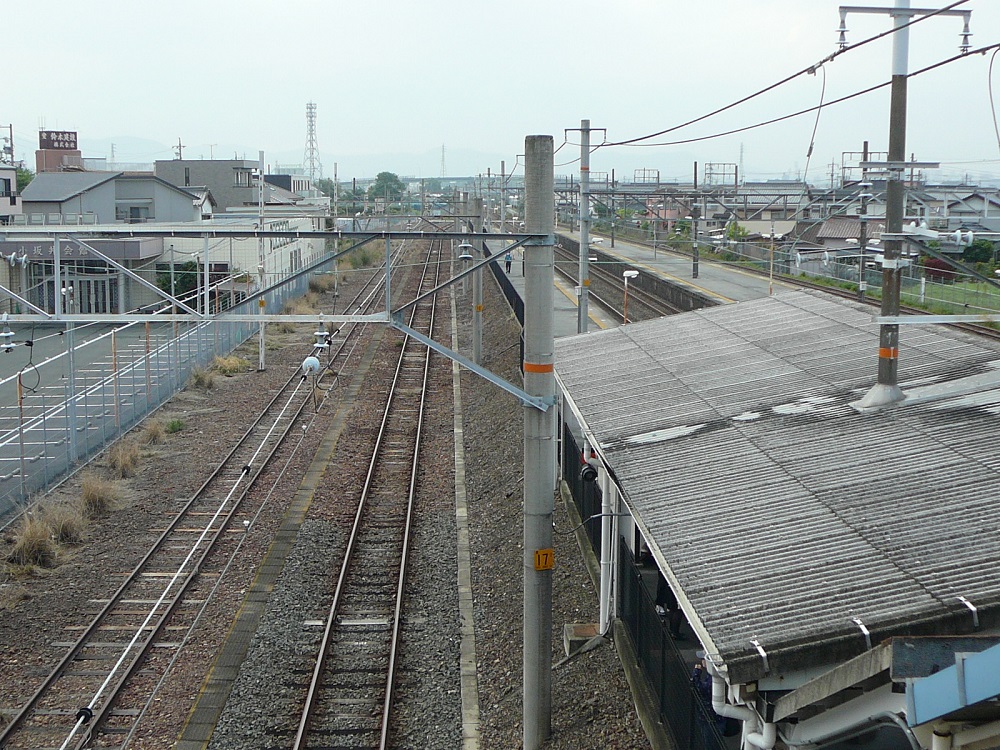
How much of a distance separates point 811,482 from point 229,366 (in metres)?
18.7

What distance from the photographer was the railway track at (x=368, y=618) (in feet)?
26.3

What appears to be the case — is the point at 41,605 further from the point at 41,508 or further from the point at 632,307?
the point at 632,307

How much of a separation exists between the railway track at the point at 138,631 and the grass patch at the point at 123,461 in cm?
125

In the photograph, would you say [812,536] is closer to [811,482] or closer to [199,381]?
[811,482]

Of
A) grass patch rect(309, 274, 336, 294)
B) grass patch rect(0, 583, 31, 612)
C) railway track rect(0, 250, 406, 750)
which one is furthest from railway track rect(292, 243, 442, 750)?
grass patch rect(309, 274, 336, 294)

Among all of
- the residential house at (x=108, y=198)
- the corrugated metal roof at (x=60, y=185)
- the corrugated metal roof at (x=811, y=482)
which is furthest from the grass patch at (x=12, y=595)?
the corrugated metal roof at (x=60, y=185)

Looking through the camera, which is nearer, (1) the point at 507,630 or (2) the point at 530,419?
(2) the point at 530,419

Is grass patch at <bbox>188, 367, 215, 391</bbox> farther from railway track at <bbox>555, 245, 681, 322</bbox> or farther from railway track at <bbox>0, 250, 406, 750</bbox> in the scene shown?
railway track at <bbox>555, 245, 681, 322</bbox>

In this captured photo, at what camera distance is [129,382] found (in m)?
18.5

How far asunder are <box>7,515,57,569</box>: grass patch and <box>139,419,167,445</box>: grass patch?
5319mm

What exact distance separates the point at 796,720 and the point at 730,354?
21.2 feet

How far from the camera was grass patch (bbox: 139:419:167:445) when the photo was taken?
16728 millimetres

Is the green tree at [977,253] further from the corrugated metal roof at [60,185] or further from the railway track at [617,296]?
the corrugated metal roof at [60,185]

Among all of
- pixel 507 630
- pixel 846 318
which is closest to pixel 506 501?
pixel 507 630
